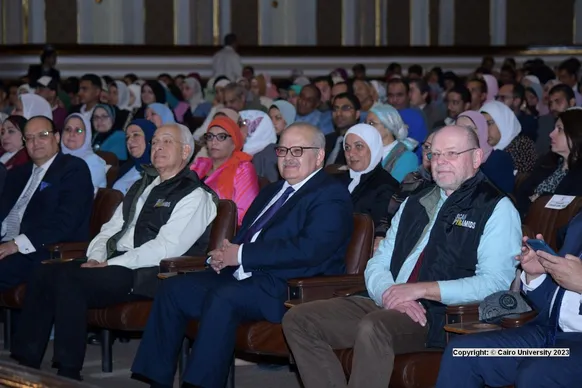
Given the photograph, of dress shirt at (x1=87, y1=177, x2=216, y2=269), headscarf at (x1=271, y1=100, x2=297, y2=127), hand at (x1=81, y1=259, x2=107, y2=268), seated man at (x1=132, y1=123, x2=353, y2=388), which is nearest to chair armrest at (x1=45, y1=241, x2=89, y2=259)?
hand at (x1=81, y1=259, x2=107, y2=268)

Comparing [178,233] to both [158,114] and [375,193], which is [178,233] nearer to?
[375,193]

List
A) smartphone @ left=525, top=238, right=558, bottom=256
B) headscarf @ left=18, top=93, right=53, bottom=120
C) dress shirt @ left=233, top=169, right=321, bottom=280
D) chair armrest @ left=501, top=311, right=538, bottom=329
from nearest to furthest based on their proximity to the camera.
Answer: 1. smartphone @ left=525, top=238, right=558, bottom=256
2. chair armrest @ left=501, top=311, right=538, bottom=329
3. dress shirt @ left=233, top=169, right=321, bottom=280
4. headscarf @ left=18, top=93, right=53, bottom=120

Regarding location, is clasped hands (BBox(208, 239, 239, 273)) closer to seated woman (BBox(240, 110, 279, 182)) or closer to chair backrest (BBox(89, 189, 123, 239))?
chair backrest (BBox(89, 189, 123, 239))

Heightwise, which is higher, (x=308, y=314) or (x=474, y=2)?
(x=474, y=2)

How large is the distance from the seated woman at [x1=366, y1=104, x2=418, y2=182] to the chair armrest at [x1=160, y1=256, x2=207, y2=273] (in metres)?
1.48

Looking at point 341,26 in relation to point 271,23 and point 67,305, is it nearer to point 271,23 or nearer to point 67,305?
point 271,23

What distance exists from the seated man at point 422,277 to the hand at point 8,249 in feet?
6.92

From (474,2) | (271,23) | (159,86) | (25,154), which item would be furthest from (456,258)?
(474,2)

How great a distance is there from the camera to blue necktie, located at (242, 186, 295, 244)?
4785 mm

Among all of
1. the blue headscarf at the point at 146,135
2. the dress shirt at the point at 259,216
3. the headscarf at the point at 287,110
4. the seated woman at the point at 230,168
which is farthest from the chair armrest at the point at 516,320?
the headscarf at the point at 287,110

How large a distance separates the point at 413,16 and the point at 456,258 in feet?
49.2

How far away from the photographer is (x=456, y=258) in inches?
157

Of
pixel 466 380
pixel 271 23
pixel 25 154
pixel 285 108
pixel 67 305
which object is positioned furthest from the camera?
pixel 271 23

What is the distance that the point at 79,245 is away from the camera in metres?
5.56
